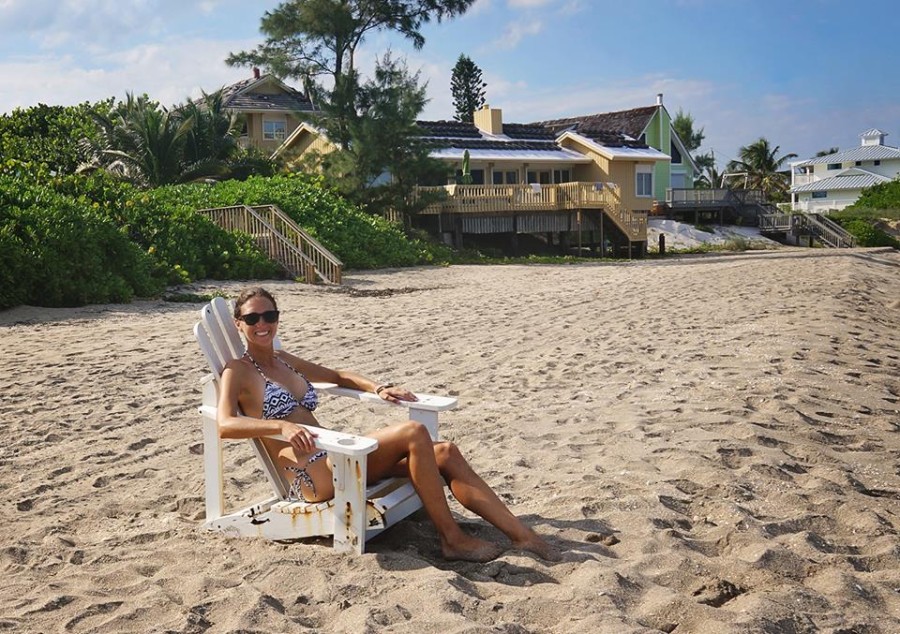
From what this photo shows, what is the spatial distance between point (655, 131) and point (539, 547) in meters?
46.9

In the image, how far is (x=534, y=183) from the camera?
36469 mm

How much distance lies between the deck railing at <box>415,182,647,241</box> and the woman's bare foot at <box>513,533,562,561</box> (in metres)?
24.2

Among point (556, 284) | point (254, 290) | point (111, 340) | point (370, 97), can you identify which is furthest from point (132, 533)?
point (370, 97)

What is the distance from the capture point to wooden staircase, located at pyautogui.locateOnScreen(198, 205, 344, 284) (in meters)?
18.6

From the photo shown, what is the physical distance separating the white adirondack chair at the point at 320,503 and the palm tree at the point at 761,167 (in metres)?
75.6

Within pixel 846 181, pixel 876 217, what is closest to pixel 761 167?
pixel 846 181

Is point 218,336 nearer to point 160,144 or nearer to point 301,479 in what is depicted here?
point 301,479

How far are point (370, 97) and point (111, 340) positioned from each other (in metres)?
19.1

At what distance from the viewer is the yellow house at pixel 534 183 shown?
2952 cm

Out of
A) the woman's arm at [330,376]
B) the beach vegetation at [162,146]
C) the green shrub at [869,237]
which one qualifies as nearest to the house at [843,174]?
the green shrub at [869,237]

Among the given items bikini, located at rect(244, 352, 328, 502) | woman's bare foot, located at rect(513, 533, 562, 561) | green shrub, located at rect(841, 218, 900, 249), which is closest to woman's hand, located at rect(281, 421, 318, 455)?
bikini, located at rect(244, 352, 328, 502)

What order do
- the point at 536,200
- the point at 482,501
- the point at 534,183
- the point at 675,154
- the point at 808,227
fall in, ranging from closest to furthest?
the point at 482,501
the point at 536,200
the point at 534,183
the point at 808,227
the point at 675,154

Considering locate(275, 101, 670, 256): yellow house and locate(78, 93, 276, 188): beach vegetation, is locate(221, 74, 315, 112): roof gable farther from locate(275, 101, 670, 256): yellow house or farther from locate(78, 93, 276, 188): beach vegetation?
locate(78, 93, 276, 188): beach vegetation

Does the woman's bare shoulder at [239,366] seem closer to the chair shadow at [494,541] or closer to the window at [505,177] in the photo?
the chair shadow at [494,541]
